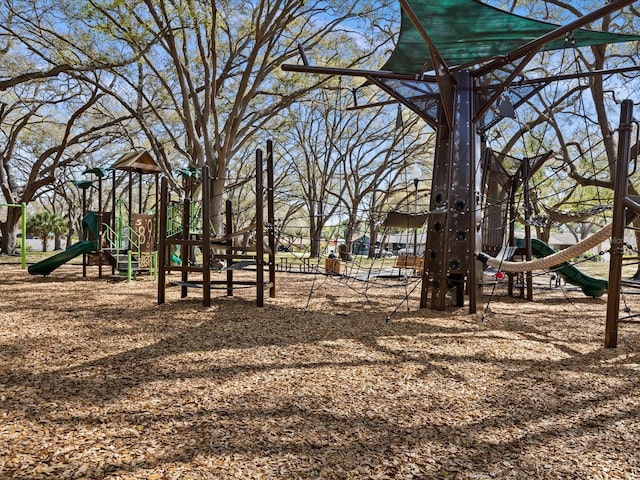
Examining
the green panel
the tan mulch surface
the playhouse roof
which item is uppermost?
the green panel

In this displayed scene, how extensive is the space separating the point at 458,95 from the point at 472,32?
105 cm

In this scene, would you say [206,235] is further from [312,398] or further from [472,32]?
→ [472,32]

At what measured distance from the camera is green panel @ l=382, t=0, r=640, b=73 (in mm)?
5270

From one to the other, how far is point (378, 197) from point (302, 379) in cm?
2711

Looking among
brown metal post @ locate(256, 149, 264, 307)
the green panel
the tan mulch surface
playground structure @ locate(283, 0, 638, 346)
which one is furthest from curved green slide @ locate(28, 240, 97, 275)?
the green panel

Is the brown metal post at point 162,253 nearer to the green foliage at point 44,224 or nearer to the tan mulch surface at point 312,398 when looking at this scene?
the tan mulch surface at point 312,398

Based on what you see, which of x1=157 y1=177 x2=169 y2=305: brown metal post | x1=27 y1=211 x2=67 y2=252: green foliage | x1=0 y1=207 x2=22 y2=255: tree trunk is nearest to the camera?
x1=157 y1=177 x2=169 y2=305: brown metal post

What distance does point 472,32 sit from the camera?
5.66 m

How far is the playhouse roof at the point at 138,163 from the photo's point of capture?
11266mm

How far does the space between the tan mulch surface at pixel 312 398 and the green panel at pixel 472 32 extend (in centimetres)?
343

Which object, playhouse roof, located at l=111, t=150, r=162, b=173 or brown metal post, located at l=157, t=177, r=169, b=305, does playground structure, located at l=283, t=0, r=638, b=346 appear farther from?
playhouse roof, located at l=111, t=150, r=162, b=173

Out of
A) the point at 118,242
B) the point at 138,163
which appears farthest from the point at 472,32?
the point at 138,163

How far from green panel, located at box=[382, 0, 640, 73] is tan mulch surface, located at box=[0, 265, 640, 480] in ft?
11.3

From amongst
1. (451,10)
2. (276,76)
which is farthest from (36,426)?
(276,76)
